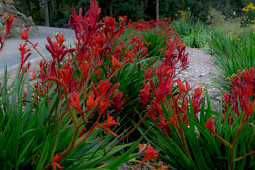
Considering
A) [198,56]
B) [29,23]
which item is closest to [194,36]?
[198,56]

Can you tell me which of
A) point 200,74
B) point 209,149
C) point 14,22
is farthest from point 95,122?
point 14,22

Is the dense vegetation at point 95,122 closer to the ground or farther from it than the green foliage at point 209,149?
farther from it

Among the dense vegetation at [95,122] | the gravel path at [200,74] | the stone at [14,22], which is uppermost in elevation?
the stone at [14,22]

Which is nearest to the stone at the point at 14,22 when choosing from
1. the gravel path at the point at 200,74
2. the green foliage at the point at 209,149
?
the gravel path at the point at 200,74

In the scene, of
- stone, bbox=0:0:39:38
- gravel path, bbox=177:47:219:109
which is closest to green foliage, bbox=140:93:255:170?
gravel path, bbox=177:47:219:109

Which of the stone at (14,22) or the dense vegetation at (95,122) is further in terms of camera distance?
the stone at (14,22)

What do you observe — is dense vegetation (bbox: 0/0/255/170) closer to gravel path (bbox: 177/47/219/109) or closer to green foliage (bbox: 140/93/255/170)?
green foliage (bbox: 140/93/255/170)

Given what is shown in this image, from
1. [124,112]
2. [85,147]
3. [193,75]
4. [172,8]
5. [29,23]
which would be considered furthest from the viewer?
[172,8]

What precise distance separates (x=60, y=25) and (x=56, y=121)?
22638 millimetres

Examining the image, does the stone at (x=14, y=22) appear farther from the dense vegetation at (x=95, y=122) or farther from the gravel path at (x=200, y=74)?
the dense vegetation at (x=95, y=122)

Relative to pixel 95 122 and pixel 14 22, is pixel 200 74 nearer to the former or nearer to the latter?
pixel 95 122

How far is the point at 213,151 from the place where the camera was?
1.32 m

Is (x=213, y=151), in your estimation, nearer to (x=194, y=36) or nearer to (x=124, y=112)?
(x=124, y=112)

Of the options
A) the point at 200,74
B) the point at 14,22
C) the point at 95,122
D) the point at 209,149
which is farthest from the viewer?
the point at 14,22
